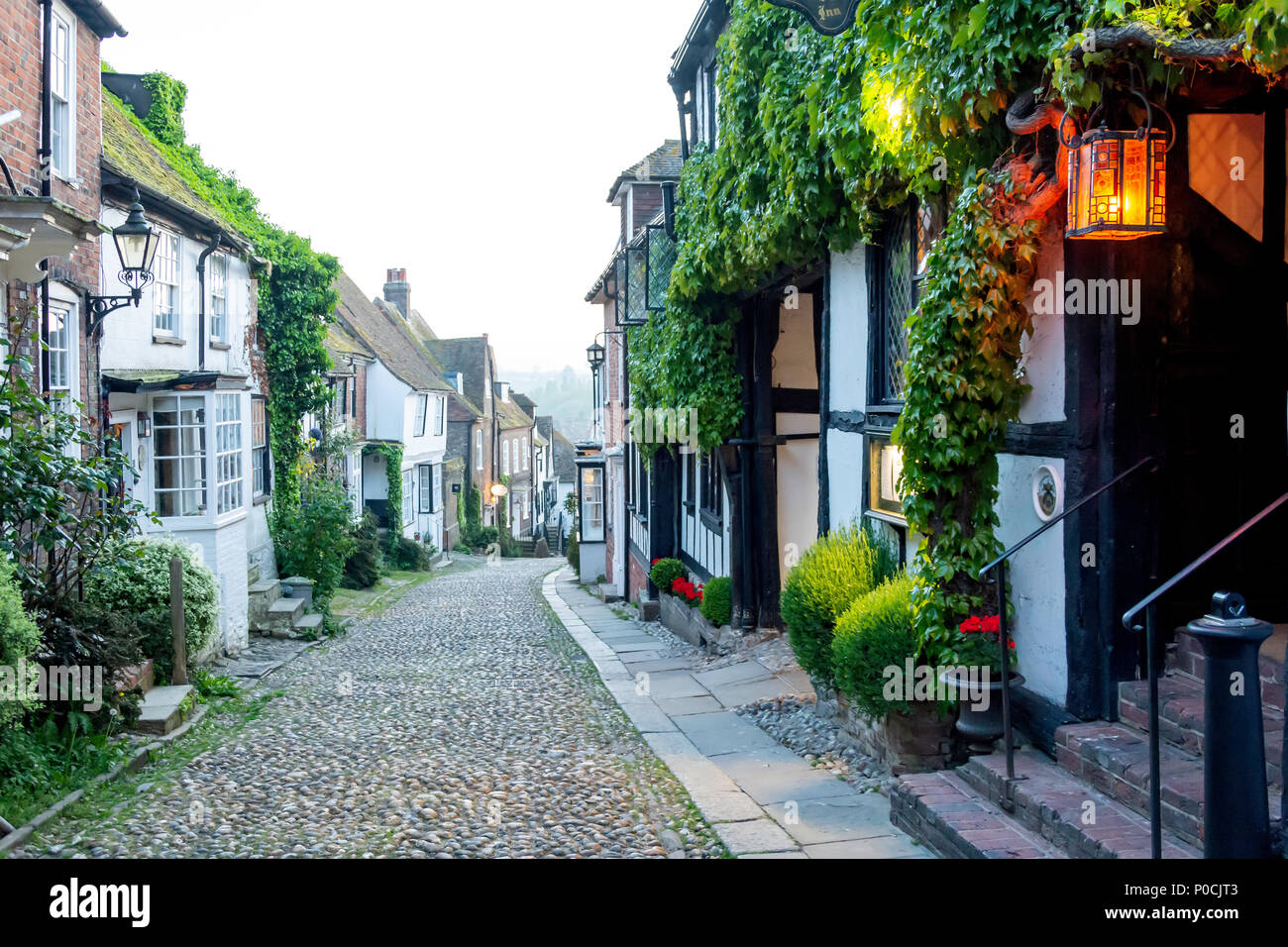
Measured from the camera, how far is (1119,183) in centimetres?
493

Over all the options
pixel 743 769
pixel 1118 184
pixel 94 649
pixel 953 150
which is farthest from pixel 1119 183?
pixel 94 649

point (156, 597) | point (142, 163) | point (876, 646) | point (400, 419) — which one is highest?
point (142, 163)

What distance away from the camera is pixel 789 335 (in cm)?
1253

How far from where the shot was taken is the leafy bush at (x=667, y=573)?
16516 millimetres

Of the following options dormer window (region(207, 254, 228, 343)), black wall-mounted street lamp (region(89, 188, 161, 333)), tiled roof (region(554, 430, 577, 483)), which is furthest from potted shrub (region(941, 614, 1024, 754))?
tiled roof (region(554, 430, 577, 483))

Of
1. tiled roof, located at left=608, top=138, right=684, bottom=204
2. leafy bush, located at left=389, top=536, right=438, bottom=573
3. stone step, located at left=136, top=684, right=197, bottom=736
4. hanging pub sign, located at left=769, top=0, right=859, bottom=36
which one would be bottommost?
leafy bush, located at left=389, top=536, right=438, bottom=573

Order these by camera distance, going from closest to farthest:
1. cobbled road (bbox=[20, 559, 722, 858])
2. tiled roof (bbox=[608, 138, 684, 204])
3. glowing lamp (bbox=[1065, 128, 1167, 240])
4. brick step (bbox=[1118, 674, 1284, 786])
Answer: brick step (bbox=[1118, 674, 1284, 786]) → glowing lamp (bbox=[1065, 128, 1167, 240]) → cobbled road (bbox=[20, 559, 722, 858]) → tiled roof (bbox=[608, 138, 684, 204])

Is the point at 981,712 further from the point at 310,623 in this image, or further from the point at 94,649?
the point at 310,623

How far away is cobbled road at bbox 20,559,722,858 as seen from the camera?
6.11 meters

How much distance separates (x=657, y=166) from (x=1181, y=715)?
16.4 meters

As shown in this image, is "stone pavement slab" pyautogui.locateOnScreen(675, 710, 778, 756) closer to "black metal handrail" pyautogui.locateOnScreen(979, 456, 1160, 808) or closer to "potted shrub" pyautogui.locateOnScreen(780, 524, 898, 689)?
"potted shrub" pyautogui.locateOnScreen(780, 524, 898, 689)

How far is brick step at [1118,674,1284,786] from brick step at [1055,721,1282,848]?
6cm

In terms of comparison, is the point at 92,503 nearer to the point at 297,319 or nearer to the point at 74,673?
the point at 74,673

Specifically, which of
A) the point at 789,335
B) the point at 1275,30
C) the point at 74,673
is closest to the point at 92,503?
the point at 74,673
